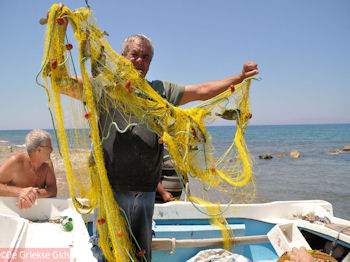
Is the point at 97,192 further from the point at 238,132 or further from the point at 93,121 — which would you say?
the point at 238,132

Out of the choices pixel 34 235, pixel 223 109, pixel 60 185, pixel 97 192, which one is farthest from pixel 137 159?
pixel 60 185

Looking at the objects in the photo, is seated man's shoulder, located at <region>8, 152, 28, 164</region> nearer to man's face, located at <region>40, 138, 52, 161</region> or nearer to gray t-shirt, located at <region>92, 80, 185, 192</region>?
man's face, located at <region>40, 138, 52, 161</region>

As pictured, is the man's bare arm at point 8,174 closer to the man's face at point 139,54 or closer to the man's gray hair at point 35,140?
the man's gray hair at point 35,140

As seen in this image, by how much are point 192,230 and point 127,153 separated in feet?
7.44

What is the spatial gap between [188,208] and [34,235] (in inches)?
83.0

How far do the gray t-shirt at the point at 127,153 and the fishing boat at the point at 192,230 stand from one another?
846 millimetres

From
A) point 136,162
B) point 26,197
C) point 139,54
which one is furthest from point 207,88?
point 26,197

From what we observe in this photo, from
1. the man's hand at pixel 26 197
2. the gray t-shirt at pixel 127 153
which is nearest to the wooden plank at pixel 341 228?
the gray t-shirt at pixel 127 153

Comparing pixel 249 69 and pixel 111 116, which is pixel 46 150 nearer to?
pixel 111 116

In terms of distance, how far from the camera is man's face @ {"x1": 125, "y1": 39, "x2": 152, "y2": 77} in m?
1.97

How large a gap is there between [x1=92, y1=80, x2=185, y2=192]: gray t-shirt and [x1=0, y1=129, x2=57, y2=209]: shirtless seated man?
1.93 metres

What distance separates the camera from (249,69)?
6.92 ft

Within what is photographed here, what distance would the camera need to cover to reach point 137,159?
6.29ft

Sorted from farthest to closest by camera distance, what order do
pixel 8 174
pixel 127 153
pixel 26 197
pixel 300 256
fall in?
1. pixel 8 174
2. pixel 26 197
3. pixel 300 256
4. pixel 127 153
